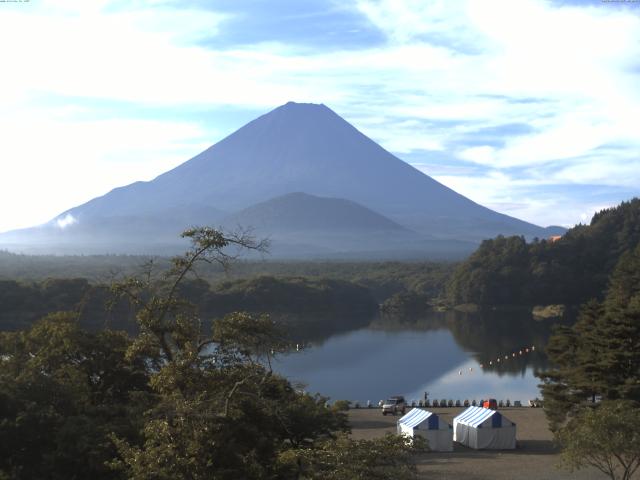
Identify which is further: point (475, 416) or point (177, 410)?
point (475, 416)

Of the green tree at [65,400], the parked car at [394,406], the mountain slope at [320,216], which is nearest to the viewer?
the green tree at [65,400]

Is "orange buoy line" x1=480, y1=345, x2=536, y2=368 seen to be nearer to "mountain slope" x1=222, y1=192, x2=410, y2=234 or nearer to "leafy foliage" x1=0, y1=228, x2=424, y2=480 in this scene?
"leafy foliage" x1=0, y1=228, x2=424, y2=480

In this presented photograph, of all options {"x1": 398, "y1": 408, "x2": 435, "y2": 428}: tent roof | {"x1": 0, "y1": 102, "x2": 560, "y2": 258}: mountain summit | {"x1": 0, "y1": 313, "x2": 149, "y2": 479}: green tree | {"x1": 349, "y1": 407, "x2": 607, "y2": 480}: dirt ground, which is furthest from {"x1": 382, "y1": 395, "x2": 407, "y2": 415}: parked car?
{"x1": 0, "y1": 102, "x2": 560, "y2": 258}: mountain summit

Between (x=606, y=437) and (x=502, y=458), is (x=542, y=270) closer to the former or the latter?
(x=502, y=458)

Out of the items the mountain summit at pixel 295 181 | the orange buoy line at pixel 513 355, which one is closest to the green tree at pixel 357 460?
the orange buoy line at pixel 513 355

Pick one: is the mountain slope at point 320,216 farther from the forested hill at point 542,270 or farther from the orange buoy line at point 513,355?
the orange buoy line at point 513,355

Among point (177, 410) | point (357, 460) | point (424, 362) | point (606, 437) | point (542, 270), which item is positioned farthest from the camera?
point (542, 270)

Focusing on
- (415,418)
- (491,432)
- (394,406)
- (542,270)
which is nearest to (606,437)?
(491,432)

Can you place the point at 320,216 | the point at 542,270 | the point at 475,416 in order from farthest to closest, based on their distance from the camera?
the point at 320,216, the point at 542,270, the point at 475,416

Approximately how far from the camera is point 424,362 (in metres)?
28.7

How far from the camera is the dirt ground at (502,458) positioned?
12109 millimetres

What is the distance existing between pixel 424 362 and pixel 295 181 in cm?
13345

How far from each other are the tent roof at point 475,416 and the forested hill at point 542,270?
3390 centimetres

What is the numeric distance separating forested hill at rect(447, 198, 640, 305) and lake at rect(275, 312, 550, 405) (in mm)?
8951
